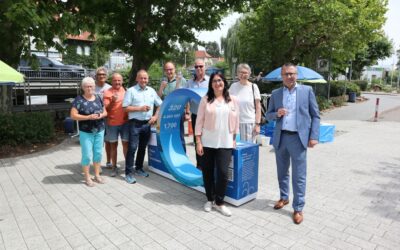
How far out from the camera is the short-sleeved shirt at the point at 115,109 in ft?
17.8

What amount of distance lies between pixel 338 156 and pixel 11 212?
6.59 m

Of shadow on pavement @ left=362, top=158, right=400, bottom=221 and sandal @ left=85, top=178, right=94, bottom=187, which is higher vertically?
sandal @ left=85, top=178, right=94, bottom=187

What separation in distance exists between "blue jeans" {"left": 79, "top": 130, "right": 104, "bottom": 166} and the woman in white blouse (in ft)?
7.57

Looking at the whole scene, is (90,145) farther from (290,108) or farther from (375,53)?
(375,53)

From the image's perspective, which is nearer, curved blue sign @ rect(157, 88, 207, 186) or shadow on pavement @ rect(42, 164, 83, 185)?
curved blue sign @ rect(157, 88, 207, 186)

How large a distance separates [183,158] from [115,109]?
4.73 feet

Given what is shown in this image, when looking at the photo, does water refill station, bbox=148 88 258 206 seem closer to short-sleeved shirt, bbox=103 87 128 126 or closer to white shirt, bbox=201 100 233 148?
white shirt, bbox=201 100 233 148

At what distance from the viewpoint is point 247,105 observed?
5242 millimetres

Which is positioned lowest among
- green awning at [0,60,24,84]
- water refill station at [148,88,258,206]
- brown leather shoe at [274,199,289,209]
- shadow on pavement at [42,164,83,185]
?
shadow on pavement at [42,164,83,185]

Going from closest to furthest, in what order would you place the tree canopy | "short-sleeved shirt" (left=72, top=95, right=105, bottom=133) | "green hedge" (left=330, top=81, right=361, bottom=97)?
1. "short-sleeved shirt" (left=72, top=95, right=105, bottom=133)
2. the tree canopy
3. "green hedge" (left=330, top=81, right=361, bottom=97)

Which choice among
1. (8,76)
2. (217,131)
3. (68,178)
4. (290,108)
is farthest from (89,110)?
(290,108)

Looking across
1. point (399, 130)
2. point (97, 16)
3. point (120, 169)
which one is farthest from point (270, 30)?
point (120, 169)

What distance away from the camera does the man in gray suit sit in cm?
387

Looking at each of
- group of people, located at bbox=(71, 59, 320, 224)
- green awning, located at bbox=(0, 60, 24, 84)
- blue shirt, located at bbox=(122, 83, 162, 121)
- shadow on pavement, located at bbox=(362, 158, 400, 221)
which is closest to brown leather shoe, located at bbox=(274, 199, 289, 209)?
group of people, located at bbox=(71, 59, 320, 224)
